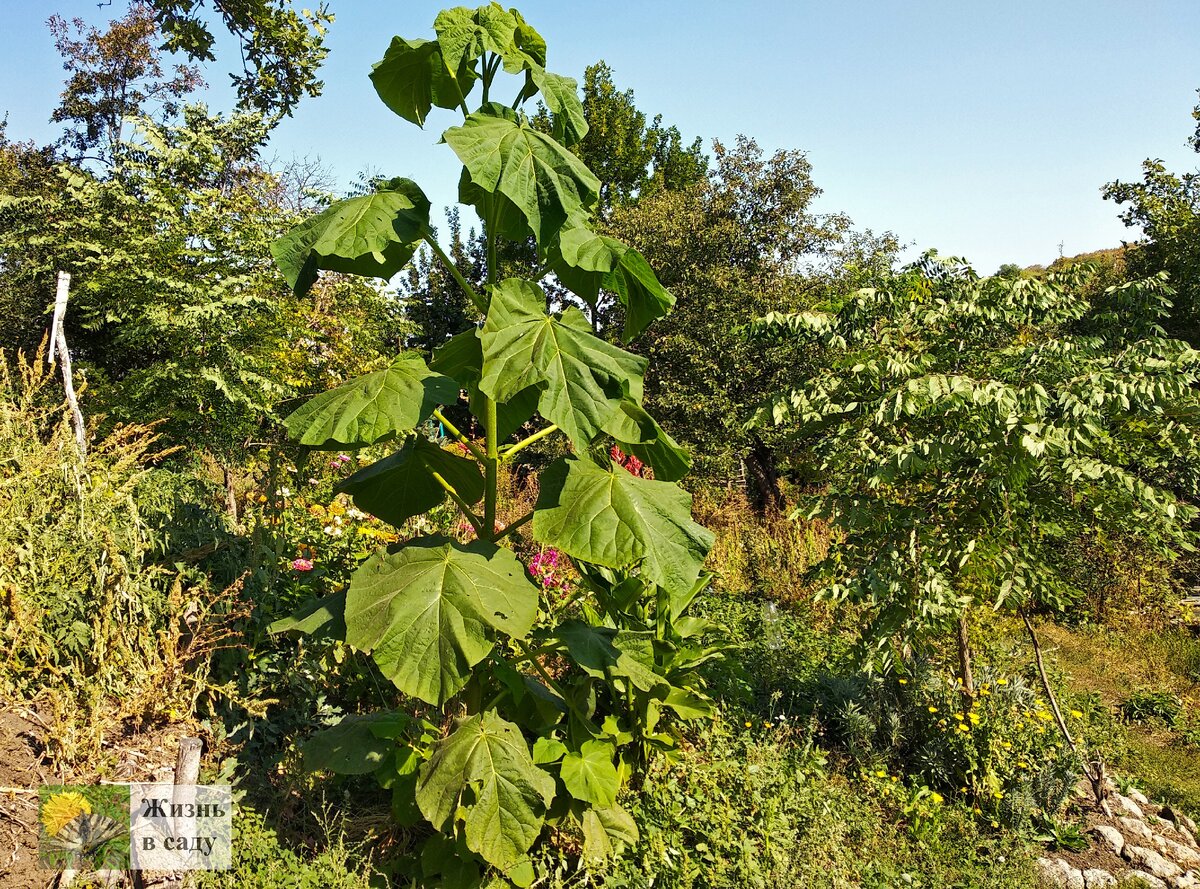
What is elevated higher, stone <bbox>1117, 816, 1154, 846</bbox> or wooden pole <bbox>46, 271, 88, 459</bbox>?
wooden pole <bbox>46, 271, 88, 459</bbox>

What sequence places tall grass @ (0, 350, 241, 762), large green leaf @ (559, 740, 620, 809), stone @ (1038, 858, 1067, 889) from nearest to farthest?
large green leaf @ (559, 740, 620, 809) < tall grass @ (0, 350, 241, 762) < stone @ (1038, 858, 1067, 889)

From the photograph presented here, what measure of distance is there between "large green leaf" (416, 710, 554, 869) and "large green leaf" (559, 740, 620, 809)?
1.04 ft

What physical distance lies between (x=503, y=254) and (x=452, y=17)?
1405 cm

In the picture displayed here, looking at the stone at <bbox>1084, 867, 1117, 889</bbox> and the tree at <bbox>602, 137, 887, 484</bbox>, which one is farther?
the tree at <bbox>602, 137, 887, 484</bbox>

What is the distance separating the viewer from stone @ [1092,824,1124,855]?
359cm

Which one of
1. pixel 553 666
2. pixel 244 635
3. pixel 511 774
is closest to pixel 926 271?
pixel 553 666

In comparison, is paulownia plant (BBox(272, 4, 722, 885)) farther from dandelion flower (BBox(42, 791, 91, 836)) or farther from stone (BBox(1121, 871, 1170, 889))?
stone (BBox(1121, 871, 1170, 889))

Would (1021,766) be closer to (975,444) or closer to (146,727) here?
(975,444)

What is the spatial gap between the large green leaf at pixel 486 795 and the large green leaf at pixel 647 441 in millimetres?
961

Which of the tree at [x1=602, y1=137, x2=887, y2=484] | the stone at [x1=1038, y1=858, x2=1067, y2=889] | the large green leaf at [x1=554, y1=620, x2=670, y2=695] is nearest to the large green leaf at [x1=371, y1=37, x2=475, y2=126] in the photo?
the large green leaf at [x1=554, y1=620, x2=670, y2=695]

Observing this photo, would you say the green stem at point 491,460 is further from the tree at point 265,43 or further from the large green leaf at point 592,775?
the tree at point 265,43

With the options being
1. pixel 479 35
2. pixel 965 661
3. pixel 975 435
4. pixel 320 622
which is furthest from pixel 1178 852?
pixel 479 35

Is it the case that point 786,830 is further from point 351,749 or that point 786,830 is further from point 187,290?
point 187,290

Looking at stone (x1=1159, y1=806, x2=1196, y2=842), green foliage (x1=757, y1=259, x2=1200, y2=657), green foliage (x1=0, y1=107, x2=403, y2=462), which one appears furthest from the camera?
green foliage (x1=0, y1=107, x2=403, y2=462)
